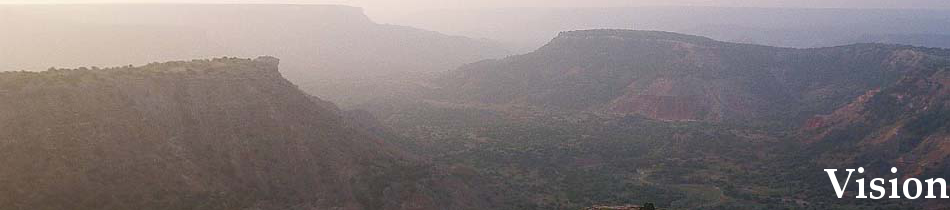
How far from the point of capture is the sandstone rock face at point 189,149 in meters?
39.5

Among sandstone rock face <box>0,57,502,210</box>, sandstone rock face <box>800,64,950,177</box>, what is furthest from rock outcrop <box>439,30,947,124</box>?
sandstone rock face <box>0,57,502,210</box>

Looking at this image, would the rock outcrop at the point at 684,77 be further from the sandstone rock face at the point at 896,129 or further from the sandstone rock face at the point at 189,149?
the sandstone rock face at the point at 189,149

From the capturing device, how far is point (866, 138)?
240 feet

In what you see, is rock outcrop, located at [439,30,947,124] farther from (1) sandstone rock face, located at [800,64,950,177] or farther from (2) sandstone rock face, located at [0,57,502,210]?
(2) sandstone rock face, located at [0,57,502,210]

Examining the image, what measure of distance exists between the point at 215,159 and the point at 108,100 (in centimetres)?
741

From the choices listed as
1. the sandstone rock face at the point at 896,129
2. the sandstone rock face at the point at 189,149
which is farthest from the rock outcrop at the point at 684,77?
the sandstone rock face at the point at 189,149

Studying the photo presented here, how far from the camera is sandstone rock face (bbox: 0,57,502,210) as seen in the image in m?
39.5

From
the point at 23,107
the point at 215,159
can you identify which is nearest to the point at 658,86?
the point at 215,159

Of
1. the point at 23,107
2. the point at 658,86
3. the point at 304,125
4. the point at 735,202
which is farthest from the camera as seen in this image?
the point at 658,86

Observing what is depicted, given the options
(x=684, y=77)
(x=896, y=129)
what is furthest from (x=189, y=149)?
(x=684, y=77)

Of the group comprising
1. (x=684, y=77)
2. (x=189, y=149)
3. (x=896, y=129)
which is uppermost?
(x=684, y=77)

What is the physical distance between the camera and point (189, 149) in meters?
46.8

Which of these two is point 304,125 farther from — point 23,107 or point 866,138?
point 866,138

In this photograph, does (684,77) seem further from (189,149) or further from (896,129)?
(189,149)
